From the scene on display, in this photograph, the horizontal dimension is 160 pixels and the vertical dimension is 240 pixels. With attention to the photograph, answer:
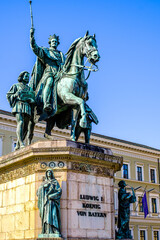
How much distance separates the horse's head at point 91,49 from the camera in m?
11.2

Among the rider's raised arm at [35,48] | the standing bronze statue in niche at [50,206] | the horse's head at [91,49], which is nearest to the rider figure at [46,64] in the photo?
the rider's raised arm at [35,48]

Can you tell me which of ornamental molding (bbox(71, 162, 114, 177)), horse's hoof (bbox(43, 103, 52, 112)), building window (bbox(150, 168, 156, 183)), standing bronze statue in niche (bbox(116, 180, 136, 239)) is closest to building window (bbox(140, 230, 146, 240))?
building window (bbox(150, 168, 156, 183))

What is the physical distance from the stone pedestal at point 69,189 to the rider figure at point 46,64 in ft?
7.56

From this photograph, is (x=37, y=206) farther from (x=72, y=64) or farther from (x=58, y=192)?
(x=72, y=64)

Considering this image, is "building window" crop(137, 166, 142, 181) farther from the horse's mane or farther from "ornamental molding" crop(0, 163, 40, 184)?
"ornamental molding" crop(0, 163, 40, 184)

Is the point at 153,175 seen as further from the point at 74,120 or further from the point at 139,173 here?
the point at 74,120

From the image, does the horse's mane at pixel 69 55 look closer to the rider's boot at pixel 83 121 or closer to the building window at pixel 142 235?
the rider's boot at pixel 83 121

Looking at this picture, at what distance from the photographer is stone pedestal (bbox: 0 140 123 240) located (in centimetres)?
969

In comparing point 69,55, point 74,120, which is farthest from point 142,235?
Result: point 69,55

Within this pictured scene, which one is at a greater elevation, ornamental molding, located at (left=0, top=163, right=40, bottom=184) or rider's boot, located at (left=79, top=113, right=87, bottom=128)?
rider's boot, located at (left=79, top=113, right=87, bottom=128)

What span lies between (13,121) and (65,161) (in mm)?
32456

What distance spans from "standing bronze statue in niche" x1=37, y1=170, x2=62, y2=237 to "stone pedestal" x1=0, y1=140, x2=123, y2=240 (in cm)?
28

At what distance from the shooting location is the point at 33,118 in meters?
12.3

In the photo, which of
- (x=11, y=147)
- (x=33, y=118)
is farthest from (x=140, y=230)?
(x=33, y=118)
